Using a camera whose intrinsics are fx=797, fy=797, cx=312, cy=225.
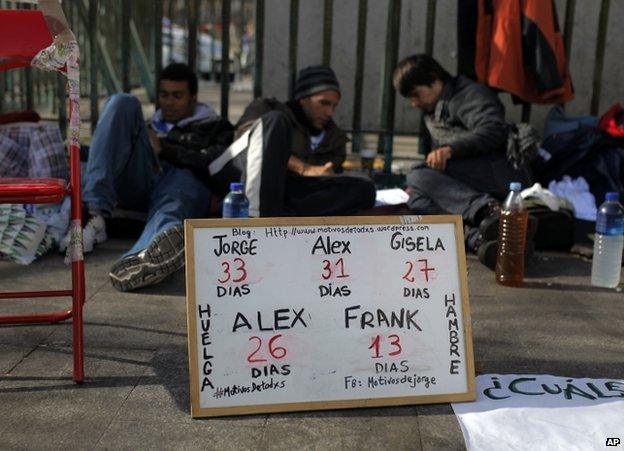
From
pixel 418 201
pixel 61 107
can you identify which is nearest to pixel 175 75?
pixel 61 107

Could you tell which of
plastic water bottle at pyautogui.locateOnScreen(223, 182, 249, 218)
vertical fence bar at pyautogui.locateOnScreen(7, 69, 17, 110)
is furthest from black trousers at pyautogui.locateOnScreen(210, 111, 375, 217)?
vertical fence bar at pyautogui.locateOnScreen(7, 69, 17, 110)

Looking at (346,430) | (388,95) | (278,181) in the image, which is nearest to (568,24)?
(388,95)

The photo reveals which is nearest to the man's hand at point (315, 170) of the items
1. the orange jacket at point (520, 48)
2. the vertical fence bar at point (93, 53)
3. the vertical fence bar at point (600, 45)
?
the orange jacket at point (520, 48)

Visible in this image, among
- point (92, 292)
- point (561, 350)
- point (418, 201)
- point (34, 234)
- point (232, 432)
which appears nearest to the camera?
point (232, 432)

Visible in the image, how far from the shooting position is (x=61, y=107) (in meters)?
5.63

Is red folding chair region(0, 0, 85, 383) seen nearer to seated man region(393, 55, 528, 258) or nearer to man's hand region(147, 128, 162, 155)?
man's hand region(147, 128, 162, 155)

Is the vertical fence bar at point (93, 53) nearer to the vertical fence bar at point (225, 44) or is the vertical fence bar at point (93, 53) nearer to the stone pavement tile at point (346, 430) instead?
the vertical fence bar at point (225, 44)

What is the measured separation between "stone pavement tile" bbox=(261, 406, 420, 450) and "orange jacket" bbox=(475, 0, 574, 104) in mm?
3101

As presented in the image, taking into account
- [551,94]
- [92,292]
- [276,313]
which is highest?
[551,94]

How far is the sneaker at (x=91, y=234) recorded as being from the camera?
173 inches

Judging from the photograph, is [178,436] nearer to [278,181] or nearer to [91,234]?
[278,181]

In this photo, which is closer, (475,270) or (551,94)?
(475,270)

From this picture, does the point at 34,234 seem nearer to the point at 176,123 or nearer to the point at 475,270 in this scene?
the point at 176,123

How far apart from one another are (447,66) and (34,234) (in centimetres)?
443
